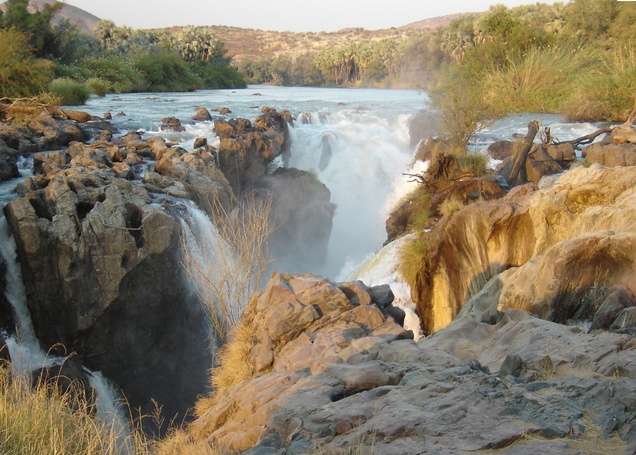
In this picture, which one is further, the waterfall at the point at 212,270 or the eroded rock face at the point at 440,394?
the waterfall at the point at 212,270

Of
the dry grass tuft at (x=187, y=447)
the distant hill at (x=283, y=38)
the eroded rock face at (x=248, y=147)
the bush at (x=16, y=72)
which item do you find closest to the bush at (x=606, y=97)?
the eroded rock face at (x=248, y=147)

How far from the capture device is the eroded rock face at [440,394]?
295cm

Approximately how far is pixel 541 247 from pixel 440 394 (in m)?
4.53

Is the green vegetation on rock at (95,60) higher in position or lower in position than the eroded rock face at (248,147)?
higher

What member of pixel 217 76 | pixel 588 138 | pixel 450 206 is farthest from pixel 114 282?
pixel 217 76

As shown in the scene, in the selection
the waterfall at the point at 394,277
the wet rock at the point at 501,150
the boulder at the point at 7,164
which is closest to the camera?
the waterfall at the point at 394,277

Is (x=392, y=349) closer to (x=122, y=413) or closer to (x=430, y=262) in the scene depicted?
(x=430, y=262)

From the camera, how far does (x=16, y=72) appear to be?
72.4 ft

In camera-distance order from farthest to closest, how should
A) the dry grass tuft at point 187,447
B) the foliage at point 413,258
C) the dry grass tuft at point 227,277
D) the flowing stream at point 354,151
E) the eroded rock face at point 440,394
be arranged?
the flowing stream at point 354,151, the dry grass tuft at point 227,277, the foliage at point 413,258, the dry grass tuft at point 187,447, the eroded rock face at point 440,394

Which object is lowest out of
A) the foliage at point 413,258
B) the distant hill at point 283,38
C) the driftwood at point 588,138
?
the foliage at point 413,258

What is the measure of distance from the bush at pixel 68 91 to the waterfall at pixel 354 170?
9.47m

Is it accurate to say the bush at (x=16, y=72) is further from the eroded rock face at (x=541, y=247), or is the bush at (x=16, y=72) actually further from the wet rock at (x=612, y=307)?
the wet rock at (x=612, y=307)

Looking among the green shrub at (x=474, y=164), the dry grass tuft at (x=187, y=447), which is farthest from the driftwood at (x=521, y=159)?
the dry grass tuft at (x=187, y=447)

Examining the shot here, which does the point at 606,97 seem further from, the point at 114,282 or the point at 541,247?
the point at 114,282
